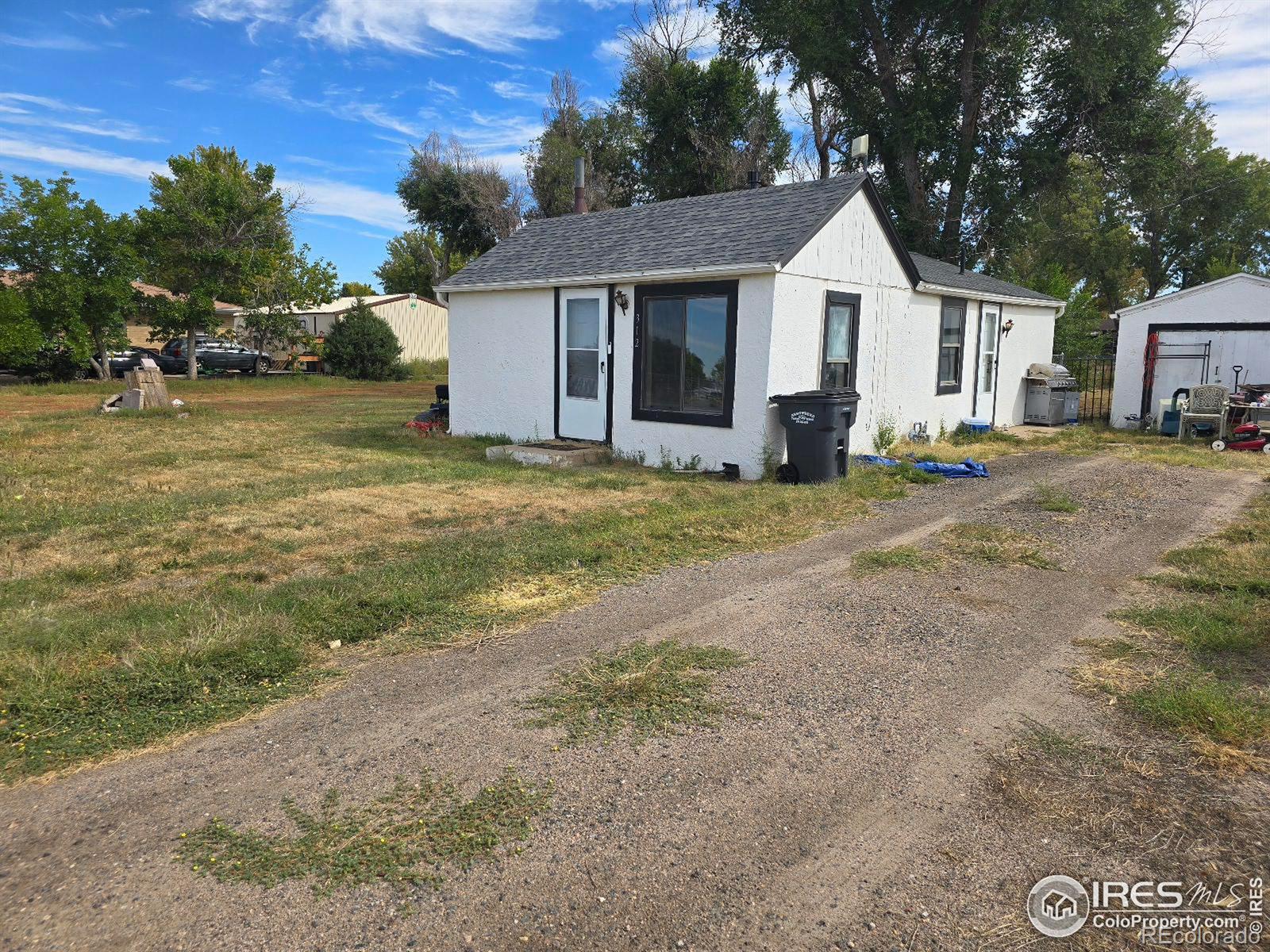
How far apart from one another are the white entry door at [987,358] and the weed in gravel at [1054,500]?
611 cm

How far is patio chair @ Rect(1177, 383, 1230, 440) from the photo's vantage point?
515 inches

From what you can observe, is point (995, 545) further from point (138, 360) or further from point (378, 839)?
point (138, 360)

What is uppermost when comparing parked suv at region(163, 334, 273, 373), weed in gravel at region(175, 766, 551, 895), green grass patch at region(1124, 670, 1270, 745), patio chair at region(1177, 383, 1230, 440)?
parked suv at region(163, 334, 273, 373)

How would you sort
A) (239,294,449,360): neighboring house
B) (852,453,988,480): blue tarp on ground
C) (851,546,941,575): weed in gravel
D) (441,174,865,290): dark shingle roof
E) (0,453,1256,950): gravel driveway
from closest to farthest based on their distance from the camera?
(0,453,1256,950): gravel driveway < (851,546,941,575): weed in gravel < (441,174,865,290): dark shingle roof < (852,453,988,480): blue tarp on ground < (239,294,449,360): neighboring house

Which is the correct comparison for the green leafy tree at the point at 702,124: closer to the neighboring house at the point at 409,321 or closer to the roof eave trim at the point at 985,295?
the neighboring house at the point at 409,321

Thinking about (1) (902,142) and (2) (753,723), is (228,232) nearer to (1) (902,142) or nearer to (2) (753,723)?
(1) (902,142)

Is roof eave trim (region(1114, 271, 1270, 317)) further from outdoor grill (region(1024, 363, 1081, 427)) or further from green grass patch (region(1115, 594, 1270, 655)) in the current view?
green grass patch (region(1115, 594, 1270, 655))

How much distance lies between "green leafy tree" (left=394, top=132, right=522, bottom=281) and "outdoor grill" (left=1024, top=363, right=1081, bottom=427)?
24.2 meters

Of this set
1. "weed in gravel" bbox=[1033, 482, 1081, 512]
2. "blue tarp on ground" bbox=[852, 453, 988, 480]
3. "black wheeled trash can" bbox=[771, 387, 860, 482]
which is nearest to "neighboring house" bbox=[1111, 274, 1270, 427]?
"blue tarp on ground" bbox=[852, 453, 988, 480]

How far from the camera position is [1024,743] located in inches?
137

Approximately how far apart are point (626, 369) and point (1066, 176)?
21024 mm

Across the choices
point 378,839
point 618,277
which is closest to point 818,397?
point 618,277

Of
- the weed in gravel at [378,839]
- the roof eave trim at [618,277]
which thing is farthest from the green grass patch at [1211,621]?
the roof eave trim at [618,277]

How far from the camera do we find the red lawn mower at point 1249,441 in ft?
40.4
